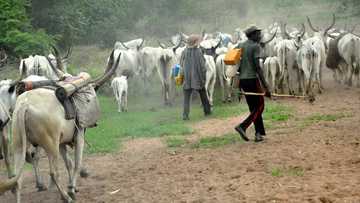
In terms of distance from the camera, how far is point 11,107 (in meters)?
11.3

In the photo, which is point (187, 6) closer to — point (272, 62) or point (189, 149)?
point (272, 62)

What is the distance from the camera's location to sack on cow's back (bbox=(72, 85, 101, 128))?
905 centimetres

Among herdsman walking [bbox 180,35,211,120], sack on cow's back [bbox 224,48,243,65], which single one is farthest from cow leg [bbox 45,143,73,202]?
herdsman walking [bbox 180,35,211,120]

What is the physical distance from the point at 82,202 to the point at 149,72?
44.7 ft

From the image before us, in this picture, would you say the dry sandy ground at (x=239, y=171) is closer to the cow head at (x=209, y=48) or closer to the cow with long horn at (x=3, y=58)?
the cow with long horn at (x=3, y=58)

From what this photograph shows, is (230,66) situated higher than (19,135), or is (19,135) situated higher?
(230,66)

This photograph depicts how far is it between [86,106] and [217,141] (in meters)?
3.78

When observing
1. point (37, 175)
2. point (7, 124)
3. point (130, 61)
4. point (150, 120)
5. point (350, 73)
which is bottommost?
point (150, 120)

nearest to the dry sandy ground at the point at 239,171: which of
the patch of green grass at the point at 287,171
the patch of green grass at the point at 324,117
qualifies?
the patch of green grass at the point at 287,171

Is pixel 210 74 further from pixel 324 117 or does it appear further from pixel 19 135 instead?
pixel 19 135

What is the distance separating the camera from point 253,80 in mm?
11672

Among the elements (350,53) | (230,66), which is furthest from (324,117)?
(350,53)

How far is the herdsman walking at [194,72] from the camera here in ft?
53.8

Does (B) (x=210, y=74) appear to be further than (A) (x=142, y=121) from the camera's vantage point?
Yes
